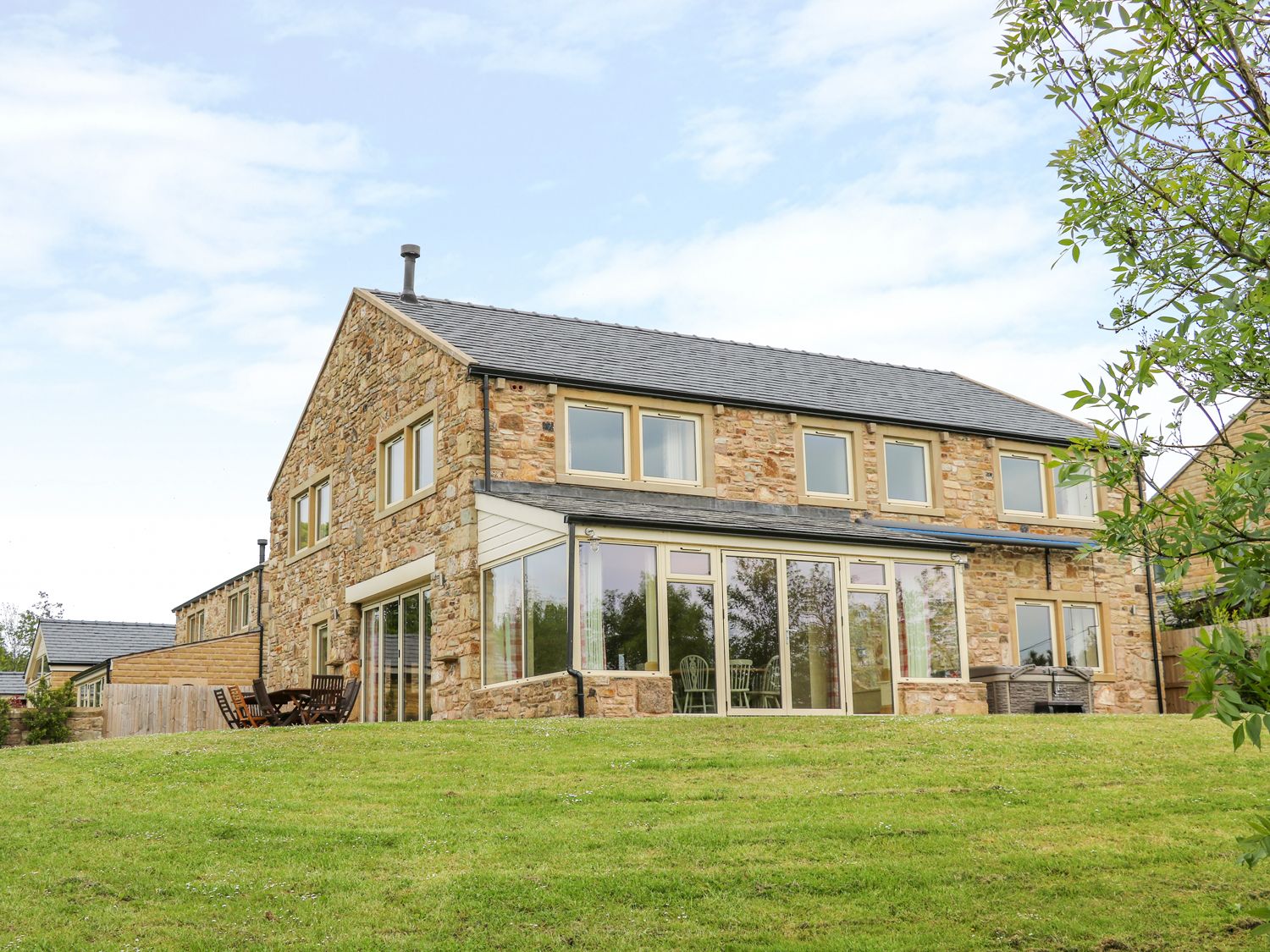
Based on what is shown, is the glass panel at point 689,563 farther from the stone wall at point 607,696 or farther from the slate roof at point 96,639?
the slate roof at point 96,639

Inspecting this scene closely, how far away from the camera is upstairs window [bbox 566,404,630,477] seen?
67.4 ft

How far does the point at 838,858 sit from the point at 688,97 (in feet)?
30.1

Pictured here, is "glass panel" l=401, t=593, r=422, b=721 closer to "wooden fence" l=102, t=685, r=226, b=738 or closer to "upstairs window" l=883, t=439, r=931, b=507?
"wooden fence" l=102, t=685, r=226, b=738

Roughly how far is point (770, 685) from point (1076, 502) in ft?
32.5

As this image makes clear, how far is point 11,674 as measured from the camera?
187ft

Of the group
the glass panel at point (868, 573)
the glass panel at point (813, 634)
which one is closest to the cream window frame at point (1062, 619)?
the glass panel at point (868, 573)

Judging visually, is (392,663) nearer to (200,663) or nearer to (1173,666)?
(200,663)

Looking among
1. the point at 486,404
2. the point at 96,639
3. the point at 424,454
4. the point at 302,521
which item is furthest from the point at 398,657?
the point at 96,639

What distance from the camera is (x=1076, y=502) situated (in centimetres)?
2495

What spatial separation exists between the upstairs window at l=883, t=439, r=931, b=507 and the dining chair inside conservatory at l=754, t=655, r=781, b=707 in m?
6.11

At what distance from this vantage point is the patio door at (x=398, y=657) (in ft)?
69.6

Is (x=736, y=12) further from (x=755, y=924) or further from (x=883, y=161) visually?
(x=755, y=924)

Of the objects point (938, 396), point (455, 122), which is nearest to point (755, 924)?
point (455, 122)

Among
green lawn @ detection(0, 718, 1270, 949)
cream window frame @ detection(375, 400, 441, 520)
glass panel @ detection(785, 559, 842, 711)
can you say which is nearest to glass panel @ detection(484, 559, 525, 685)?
cream window frame @ detection(375, 400, 441, 520)
